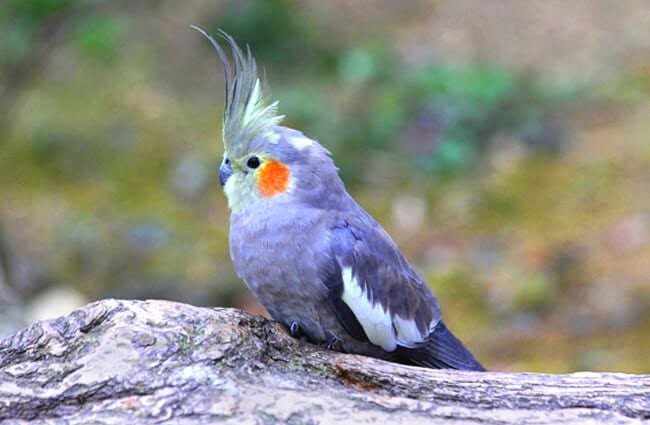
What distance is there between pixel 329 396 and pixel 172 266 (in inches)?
174

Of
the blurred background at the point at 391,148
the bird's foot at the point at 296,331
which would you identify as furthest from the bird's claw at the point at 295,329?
the blurred background at the point at 391,148

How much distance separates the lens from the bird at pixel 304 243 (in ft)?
12.0

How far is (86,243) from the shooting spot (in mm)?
7531

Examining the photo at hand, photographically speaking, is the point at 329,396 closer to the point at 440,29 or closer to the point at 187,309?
the point at 187,309

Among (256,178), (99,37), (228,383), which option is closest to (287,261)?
(256,178)

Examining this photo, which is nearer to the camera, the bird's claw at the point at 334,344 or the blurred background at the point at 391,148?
the bird's claw at the point at 334,344

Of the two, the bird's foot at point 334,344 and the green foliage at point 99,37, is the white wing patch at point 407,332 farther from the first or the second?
the green foliage at point 99,37

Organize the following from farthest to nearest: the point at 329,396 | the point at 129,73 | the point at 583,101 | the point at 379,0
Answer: the point at 379,0
the point at 129,73
the point at 583,101
the point at 329,396

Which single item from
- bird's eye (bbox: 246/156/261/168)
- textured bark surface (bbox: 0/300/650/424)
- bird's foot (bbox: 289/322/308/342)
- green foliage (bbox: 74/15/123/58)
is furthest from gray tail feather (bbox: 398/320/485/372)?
green foliage (bbox: 74/15/123/58)

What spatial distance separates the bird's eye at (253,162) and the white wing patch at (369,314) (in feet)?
1.64

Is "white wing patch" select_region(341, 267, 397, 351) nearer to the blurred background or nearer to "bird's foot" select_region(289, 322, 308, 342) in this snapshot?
"bird's foot" select_region(289, 322, 308, 342)

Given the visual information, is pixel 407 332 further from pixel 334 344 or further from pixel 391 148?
pixel 391 148

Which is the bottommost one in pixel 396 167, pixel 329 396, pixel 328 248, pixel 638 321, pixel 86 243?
pixel 329 396

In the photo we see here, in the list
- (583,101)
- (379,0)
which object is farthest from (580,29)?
(379,0)
